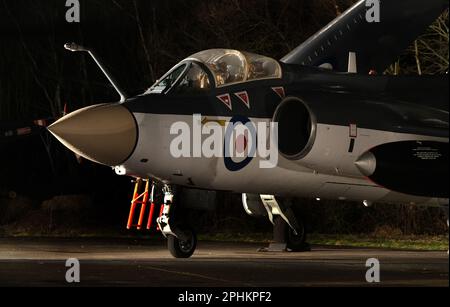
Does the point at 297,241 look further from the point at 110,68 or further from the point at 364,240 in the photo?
the point at 110,68

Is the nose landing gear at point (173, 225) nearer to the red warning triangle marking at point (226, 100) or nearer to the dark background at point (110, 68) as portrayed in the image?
the red warning triangle marking at point (226, 100)

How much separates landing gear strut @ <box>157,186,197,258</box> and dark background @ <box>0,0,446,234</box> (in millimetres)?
5105

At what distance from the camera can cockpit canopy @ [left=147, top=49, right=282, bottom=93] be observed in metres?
13.5

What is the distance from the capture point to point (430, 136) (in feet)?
43.9

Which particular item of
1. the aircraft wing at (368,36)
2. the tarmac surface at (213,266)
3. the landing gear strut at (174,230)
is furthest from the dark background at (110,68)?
the landing gear strut at (174,230)

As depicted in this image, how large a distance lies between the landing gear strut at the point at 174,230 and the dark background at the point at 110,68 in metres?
5.11

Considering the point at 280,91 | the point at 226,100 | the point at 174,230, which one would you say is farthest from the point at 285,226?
the point at 226,100

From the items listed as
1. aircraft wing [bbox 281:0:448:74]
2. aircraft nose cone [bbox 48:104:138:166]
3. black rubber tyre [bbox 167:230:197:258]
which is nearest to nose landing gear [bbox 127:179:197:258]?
black rubber tyre [bbox 167:230:197:258]

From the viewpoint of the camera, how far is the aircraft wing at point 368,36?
1716cm

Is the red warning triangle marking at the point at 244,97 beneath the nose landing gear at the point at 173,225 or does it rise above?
above

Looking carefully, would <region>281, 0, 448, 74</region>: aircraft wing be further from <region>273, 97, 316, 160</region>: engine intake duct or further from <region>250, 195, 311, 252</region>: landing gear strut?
<region>273, 97, 316, 160</region>: engine intake duct
